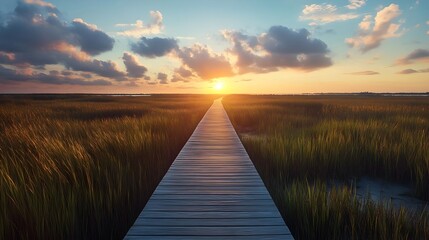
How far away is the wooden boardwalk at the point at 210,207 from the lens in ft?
10.3

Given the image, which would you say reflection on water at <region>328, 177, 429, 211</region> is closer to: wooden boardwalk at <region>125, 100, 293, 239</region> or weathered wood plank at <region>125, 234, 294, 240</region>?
wooden boardwalk at <region>125, 100, 293, 239</region>

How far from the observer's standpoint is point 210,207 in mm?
3820

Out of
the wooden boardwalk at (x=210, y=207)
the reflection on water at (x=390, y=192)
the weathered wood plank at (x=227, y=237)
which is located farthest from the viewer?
the reflection on water at (x=390, y=192)

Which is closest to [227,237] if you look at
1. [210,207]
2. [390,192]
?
[210,207]

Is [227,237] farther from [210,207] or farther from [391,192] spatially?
[391,192]

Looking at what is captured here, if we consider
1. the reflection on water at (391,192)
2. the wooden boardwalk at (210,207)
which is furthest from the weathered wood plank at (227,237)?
the reflection on water at (391,192)

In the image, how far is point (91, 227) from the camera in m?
3.38

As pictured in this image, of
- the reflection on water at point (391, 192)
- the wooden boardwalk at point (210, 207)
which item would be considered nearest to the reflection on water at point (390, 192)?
the reflection on water at point (391, 192)

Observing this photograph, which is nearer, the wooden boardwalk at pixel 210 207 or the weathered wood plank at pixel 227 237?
the weathered wood plank at pixel 227 237

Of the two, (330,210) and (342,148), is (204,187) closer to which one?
(330,210)

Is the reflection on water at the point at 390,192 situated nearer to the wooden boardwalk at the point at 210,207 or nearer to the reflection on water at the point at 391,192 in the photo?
the reflection on water at the point at 391,192

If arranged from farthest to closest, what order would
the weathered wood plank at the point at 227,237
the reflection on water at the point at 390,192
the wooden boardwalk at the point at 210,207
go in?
1. the reflection on water at the point at 390,192
2. the wooden boardwalk at the point at 210,207
3. the weathered wood plank at the point at 227,237

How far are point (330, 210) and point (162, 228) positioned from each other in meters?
1.90

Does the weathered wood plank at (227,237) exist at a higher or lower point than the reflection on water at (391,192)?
higher
